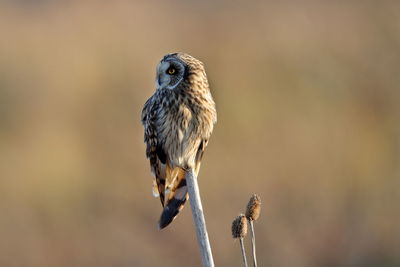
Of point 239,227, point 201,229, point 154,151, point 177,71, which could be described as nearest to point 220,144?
point 154,151

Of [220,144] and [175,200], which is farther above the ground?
[220,144]

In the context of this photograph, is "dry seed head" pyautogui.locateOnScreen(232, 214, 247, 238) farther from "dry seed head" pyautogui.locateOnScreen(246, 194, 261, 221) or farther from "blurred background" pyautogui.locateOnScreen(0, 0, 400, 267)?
"blurred background" pyautogui.locateOnScreen(0, 0, 400, 267)

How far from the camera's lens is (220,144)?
25.9 ft

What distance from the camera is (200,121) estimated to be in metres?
3.82

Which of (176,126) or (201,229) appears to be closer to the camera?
(201,229)

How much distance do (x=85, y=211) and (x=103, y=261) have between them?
0.45 meters

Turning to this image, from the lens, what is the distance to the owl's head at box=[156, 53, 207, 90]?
12.0 ft

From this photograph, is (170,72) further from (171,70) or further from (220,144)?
(220,144)

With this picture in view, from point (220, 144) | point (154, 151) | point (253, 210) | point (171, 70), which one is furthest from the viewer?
point (220, 144)

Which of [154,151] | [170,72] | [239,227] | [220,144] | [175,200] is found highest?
[220,144]

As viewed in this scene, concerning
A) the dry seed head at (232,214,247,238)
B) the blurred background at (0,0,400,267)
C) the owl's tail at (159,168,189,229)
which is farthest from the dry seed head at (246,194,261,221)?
the blurred background at (0,0,400,267)

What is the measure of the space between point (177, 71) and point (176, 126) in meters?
0.25

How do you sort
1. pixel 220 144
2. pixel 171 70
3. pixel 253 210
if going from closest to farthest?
1. pixel 253 210
2. pixel 171 70
3. pixel 220 144

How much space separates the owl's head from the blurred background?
3.29 metres
